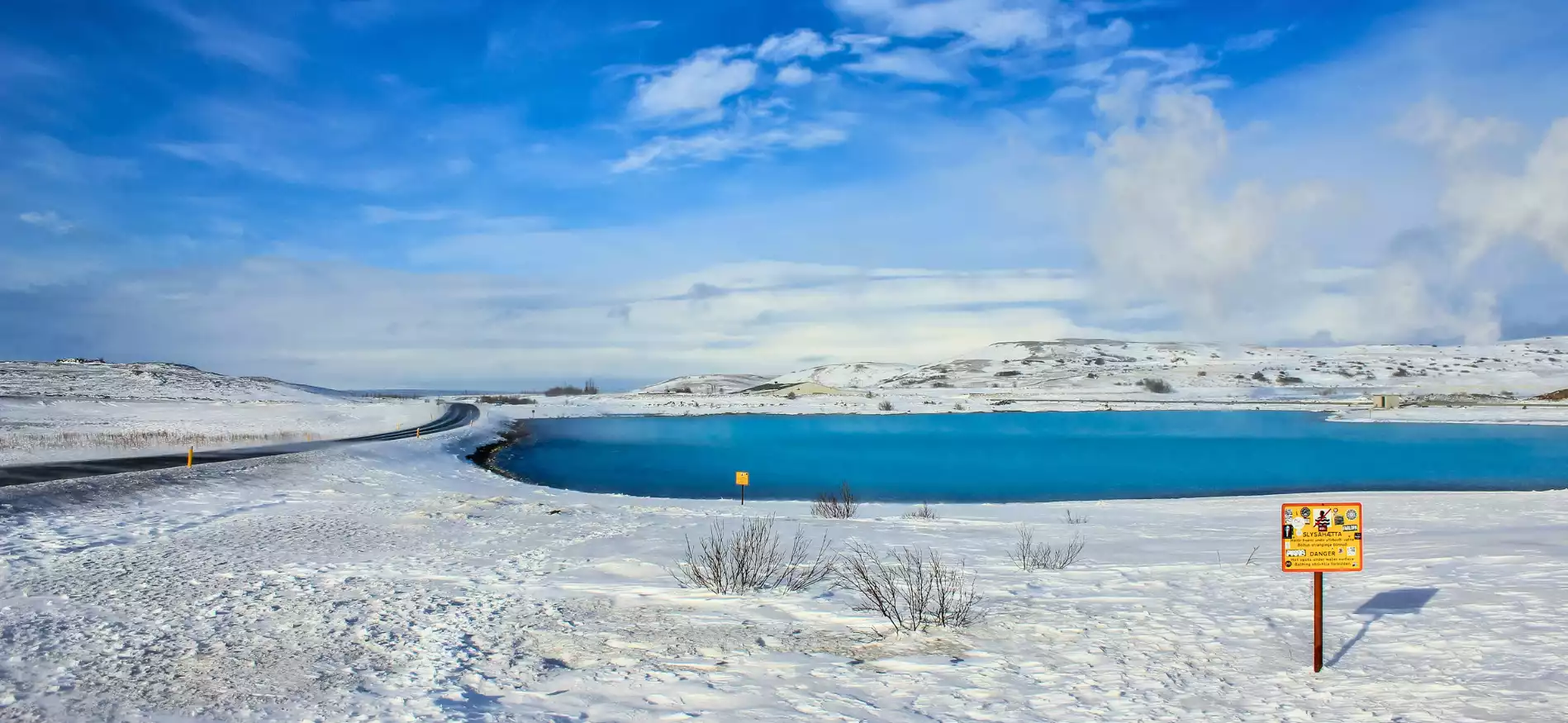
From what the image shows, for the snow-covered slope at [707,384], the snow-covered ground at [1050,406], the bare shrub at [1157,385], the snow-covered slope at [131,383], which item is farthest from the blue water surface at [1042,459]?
the snow-covered slope at [707,384]

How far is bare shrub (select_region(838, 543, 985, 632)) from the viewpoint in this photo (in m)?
8.34

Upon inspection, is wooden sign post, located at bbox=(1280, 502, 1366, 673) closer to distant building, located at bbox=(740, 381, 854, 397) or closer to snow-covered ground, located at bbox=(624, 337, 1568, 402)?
snow-covered ground, located at bbox=(624, 337, 1568, 402)

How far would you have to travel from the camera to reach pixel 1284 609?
8.71 meters

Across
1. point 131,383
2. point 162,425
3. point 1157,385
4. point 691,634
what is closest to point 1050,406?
point 1157,385

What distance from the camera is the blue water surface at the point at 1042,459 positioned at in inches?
1113

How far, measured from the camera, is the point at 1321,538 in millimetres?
6738

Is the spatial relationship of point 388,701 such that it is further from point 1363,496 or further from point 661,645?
point 1363,496

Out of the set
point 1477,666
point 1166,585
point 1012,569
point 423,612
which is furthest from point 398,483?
point 1477,666

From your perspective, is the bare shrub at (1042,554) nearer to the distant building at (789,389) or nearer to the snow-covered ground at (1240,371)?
the snow-covered ground at (1240,371)

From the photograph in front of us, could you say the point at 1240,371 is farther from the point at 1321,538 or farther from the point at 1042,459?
the point at 1321,538

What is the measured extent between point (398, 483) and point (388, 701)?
1858 centimetres

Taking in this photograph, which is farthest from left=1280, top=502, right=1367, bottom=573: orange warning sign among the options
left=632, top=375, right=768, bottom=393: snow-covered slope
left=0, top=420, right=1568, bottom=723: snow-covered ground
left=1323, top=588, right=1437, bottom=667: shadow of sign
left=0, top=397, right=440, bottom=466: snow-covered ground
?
left=632, top=375, right=768, bottom=393: snow-covered slope

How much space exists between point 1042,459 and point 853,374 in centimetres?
14103

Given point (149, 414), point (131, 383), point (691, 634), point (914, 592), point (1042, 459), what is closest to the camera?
point (691, 634)
